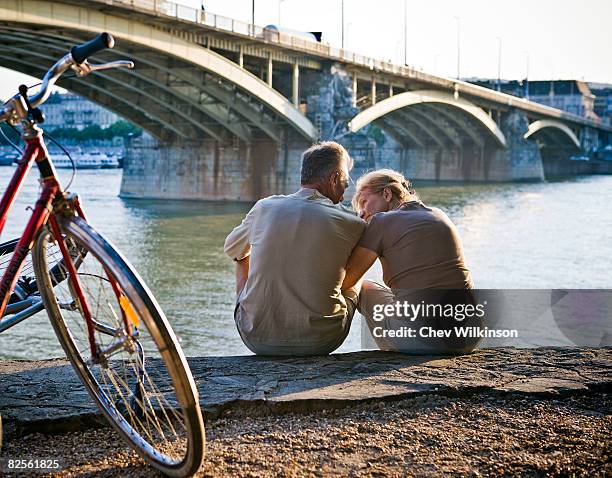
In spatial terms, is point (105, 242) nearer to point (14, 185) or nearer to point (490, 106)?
point (14, 185)

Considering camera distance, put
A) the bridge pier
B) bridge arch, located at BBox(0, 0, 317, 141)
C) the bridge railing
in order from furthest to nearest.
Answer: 1. the bridge pier
2. the bridge railing
3. bridge arch, located at BBox(0, 0, 317, 141)

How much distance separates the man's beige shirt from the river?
20.3ft

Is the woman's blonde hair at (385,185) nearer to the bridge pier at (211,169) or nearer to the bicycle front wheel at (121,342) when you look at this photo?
the bicycle front wheel at (121,342)

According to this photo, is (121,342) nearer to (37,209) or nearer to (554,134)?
(37,209)

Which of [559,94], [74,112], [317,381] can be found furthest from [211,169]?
[74,112]

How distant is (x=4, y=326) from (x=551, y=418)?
61.5 inches

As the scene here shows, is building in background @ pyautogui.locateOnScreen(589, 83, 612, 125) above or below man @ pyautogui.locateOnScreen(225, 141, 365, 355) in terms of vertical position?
above

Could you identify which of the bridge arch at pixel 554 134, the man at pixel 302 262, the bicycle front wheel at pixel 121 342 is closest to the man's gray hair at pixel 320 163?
the man at pixel 302 262

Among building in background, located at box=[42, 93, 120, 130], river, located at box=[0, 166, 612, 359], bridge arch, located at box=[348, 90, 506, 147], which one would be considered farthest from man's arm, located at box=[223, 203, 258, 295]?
building in background, located at box=[42, 93, 120, 130]

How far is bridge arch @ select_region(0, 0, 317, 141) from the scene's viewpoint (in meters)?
17.7

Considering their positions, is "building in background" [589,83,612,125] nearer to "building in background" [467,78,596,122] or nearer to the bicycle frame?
"building in background" [467,78,596,122]

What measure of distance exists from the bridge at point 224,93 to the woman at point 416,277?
14063 mm

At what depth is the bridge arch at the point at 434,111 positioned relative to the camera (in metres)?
30.2

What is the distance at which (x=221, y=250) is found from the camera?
18703mm
